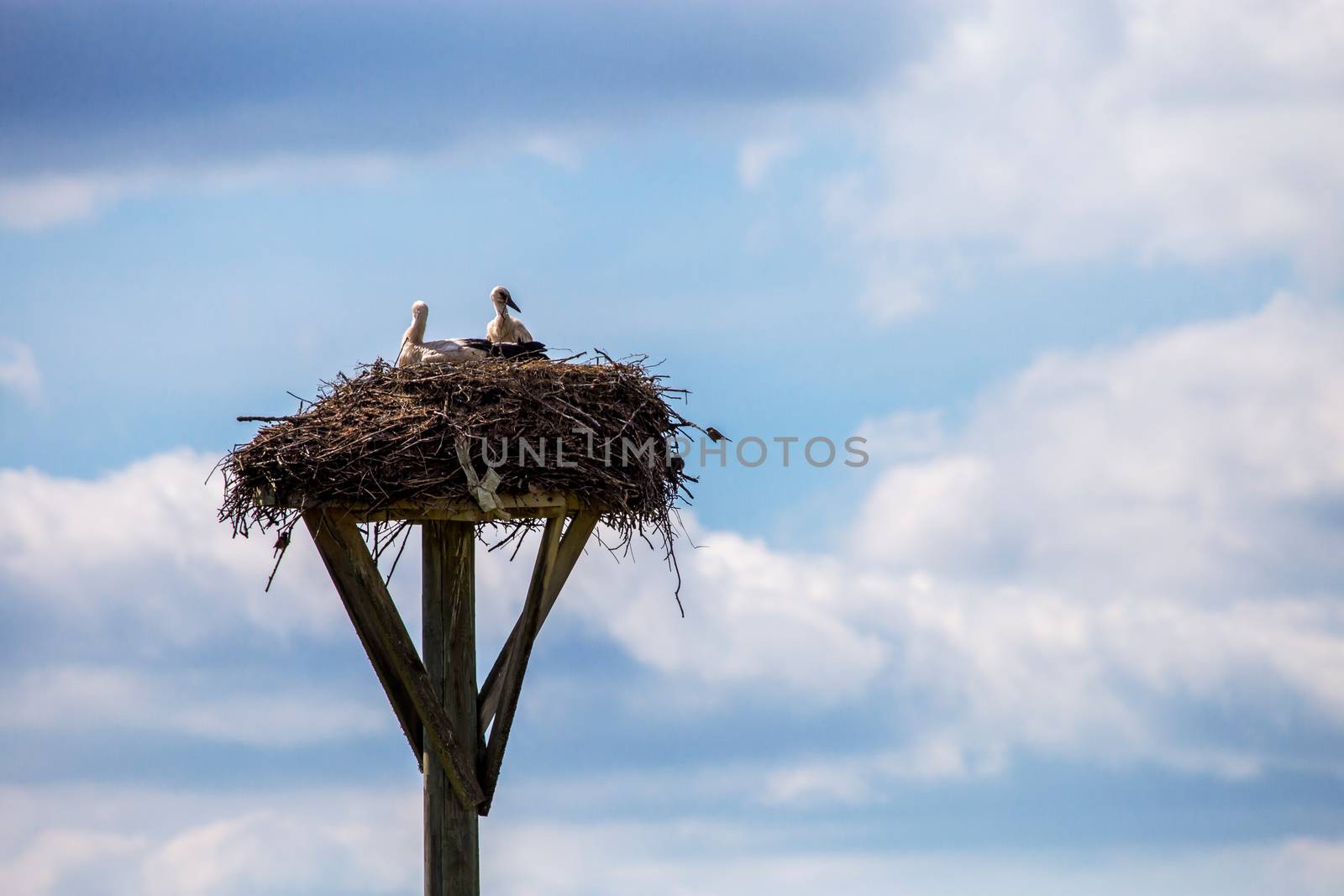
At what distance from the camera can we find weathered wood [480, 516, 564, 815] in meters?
10.3

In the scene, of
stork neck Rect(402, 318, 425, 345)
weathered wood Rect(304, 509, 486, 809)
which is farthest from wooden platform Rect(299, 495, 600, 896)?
stork neck Rect(402, 318, 425, 345)

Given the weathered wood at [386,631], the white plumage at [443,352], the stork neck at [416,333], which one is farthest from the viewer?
the stork neck at [416,333]

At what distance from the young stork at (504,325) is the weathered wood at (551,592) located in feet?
10.2

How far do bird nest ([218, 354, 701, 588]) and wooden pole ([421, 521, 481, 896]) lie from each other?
41cm

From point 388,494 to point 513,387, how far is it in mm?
1037

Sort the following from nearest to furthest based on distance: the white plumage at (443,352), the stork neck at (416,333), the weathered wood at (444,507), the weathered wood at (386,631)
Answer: the weathered wood at (444,507) → the weathered wood at (386,631) → the white plumage at (443,352) → the stork neck at (416,333)

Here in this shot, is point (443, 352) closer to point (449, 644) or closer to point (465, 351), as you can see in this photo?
point (465, 351)

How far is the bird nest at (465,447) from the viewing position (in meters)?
10.0

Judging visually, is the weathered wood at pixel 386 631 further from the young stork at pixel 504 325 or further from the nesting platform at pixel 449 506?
the young stork at pixel 504 325

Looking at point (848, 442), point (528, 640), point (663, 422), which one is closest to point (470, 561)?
point (528, 640)

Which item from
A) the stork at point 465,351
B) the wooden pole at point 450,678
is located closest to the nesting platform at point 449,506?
the wooden pole at point 450,678

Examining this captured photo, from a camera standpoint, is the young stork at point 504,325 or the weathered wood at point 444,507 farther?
the young stork at point 504,325

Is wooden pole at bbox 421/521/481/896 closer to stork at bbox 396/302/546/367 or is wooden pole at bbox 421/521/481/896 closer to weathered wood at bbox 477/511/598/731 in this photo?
weathered wood at bbox 477/511/598/731

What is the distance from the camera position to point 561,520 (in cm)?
1023
